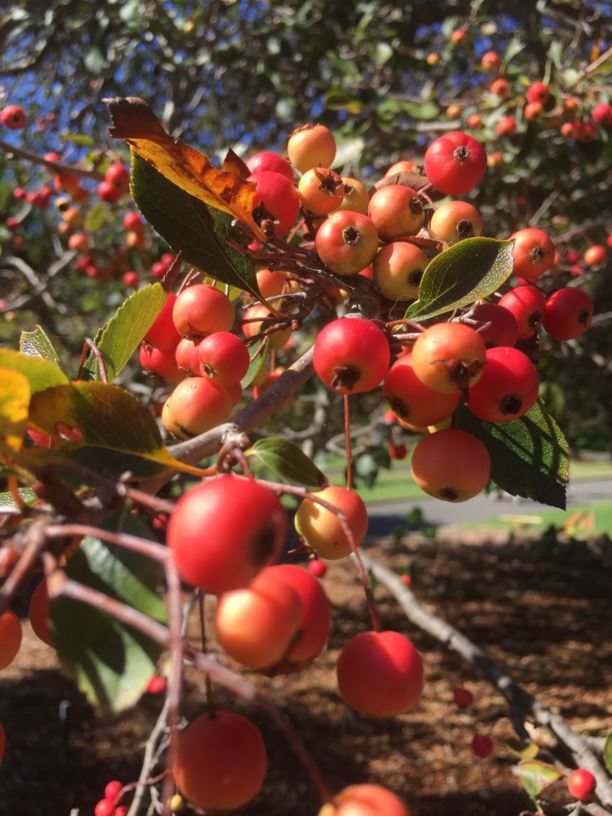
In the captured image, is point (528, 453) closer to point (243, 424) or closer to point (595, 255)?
point (243, 424)

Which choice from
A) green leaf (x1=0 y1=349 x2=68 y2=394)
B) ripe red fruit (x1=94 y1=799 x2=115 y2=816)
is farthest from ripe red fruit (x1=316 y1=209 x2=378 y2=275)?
ripe red fruit (x1=94 y1=799 x2=115 y2=816)

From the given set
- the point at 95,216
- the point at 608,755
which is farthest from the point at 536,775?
the point at 95,216

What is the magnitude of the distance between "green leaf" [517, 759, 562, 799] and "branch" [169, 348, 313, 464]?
Answer: 175 cm

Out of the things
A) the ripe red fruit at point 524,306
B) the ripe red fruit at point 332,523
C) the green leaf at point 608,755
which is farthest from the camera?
the green leaf at point 608,755

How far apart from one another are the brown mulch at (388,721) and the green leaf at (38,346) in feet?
8.53

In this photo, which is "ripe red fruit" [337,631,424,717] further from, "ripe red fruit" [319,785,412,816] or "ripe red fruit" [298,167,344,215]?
"ripe red fruit" [298,167,344,215]

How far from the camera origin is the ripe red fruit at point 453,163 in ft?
4.05

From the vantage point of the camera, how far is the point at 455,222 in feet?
3.79

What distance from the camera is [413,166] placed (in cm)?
135

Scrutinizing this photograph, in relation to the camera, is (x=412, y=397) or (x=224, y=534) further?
(x=412, y=397)

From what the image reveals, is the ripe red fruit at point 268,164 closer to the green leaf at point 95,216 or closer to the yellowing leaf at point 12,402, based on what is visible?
the yellowing leaf at point 12,402

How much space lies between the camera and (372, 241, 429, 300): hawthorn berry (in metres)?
1.07

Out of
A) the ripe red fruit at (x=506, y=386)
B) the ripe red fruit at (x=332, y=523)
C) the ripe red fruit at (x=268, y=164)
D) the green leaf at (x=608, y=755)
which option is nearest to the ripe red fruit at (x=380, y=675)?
the ripe red fruit at (x=332, y=523)

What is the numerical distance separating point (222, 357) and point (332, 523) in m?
0.30
